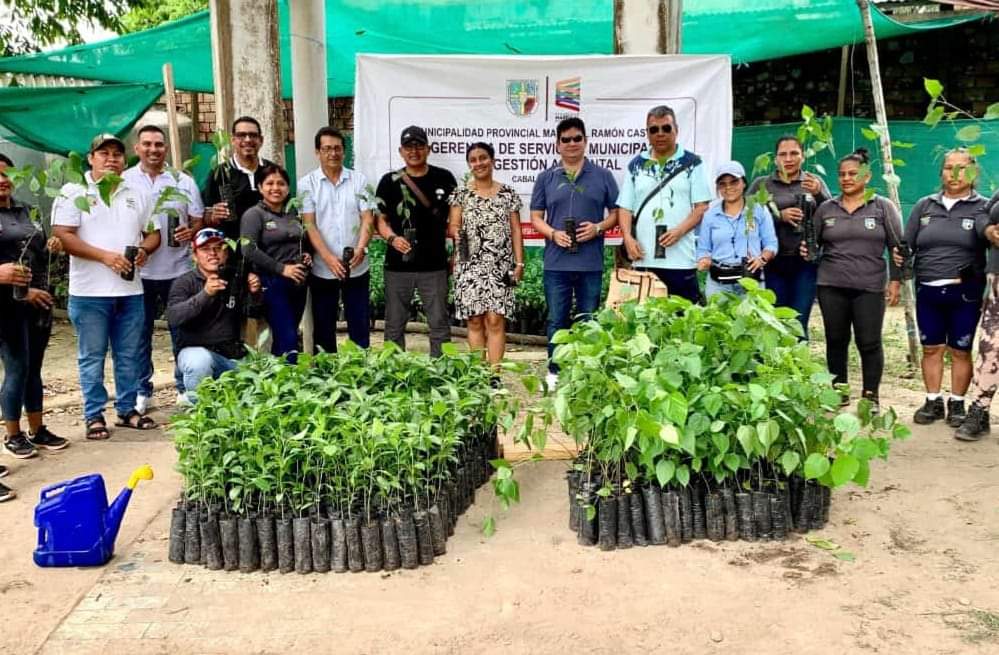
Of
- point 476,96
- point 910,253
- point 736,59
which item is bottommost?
point 910,253

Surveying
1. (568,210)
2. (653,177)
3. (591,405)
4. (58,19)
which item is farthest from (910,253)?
(58,19)

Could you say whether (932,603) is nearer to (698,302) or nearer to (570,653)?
(570,653)

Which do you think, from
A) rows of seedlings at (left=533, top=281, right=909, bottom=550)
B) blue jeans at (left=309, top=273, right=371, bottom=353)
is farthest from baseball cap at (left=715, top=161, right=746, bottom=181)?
blue jeans at (left=309, top=273, right=371, bottom=353)

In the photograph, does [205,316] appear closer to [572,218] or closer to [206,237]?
[206,237]

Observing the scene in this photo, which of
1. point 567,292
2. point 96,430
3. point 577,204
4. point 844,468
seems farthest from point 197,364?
point 844,468

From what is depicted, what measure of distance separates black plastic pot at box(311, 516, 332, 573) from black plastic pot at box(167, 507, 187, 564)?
1.60 feet

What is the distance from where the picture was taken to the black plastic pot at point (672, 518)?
371 centimetres

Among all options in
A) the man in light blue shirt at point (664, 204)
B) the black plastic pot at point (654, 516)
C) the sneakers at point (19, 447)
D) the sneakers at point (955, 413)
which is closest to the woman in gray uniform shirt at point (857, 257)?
the sneakers at point (955, 413)

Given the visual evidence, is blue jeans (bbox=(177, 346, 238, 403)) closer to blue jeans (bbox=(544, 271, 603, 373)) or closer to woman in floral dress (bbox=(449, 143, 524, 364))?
woman in floral dress (bbox=(449, 143, 524, 364))

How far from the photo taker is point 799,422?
12.1 ft

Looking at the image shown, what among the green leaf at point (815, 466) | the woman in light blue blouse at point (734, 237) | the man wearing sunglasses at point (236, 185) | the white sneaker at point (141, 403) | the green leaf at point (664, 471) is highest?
the man wearing sunglasses at point (236, 185)

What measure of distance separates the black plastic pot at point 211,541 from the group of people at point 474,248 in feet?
4.57

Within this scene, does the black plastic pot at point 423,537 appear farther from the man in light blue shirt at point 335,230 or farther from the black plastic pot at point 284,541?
the man in light blue shirt at point 335,230

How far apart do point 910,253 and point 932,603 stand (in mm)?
2699
